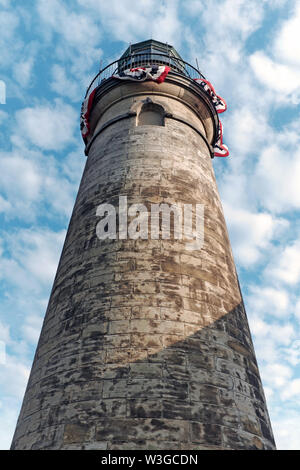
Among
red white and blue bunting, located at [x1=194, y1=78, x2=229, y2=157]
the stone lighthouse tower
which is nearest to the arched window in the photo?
the stone lighthouse tower

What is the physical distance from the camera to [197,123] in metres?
12.9

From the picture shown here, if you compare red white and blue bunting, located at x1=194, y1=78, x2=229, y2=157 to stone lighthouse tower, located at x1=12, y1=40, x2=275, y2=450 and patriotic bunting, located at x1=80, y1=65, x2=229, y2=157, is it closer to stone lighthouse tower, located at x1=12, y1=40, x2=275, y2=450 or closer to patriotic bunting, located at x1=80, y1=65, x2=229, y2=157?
patriotic bunting, located at x1=80, y1=65, x2=229, y2=157

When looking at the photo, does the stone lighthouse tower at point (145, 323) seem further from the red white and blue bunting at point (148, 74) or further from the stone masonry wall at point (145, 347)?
the red white and blue bunting at point (148, 74)

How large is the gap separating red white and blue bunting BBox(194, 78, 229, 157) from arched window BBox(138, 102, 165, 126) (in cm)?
228

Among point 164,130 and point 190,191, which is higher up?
point 164,130

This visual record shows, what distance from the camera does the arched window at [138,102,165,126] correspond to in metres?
11.8

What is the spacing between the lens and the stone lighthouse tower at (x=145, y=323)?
6.12 m

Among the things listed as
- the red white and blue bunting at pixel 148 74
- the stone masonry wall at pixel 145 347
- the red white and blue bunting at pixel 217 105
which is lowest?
the stone masonry wall at pixel 145 347

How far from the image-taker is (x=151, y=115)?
12.0m

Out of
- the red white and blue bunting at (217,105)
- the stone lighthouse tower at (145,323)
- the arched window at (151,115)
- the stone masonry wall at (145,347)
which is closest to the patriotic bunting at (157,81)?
the red white and blue bunting at (217,105)

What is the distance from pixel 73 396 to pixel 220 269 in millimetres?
4143

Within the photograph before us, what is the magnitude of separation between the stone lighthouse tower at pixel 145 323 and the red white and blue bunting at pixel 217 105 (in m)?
3.07
